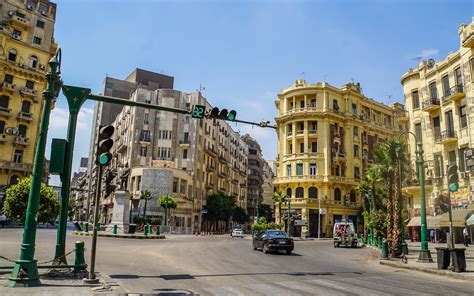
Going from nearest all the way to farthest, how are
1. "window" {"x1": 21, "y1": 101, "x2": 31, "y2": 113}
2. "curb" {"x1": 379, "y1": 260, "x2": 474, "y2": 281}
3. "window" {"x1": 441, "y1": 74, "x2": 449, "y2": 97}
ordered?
"curb" {"x1": 379, "y1": 260, "x2": 474, "y2": 281}
"window" {"x1": 441, "y1": 74, "x2": 449, "y2": 97}
"window" {"x1": 21, "y1": 101, "x2": 31, "y2": 113}

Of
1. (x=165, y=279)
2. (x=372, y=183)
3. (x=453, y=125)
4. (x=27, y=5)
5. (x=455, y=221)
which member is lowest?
(x=165, y=279)

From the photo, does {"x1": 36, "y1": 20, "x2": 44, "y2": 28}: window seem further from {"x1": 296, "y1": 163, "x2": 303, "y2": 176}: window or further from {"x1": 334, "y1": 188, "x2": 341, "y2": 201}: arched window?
{"x1": 334, "y1": 188, "x2": 341, "y2": 201}: arched window

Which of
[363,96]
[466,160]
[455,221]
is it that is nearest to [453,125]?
[466,160]

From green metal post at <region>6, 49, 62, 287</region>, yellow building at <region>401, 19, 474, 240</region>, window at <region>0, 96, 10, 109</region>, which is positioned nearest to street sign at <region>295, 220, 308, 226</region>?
yellow building at <region>401, 19, 474, 240</region>

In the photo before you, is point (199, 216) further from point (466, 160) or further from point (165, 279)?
point (165, 279)

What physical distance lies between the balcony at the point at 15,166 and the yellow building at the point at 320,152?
38334 mm

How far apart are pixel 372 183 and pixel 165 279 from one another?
115ft

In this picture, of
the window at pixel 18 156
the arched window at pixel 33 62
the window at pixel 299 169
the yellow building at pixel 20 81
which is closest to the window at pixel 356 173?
the window at pixel 299 169

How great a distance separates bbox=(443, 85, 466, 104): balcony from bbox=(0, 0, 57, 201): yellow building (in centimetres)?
5170

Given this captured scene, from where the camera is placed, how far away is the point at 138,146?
65.3 metres

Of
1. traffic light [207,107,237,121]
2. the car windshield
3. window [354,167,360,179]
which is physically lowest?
the car windshield

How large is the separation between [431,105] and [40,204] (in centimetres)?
3278

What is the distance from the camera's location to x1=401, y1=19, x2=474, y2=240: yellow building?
1158 inches

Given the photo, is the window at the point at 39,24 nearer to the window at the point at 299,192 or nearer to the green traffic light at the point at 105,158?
the window at the point at 299,192
